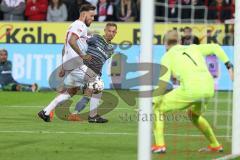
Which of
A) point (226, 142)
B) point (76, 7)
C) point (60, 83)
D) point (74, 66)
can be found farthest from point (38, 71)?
point (226, 142)

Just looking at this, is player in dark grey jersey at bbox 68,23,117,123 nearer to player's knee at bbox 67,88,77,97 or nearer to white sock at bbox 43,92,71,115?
player's knee at bbox 67,88,77,97

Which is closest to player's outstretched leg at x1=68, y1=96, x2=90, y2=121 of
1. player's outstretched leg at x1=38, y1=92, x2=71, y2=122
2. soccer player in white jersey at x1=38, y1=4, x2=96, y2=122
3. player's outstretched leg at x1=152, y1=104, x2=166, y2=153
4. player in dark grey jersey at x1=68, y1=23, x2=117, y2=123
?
player in dark grey jersey at x1=68, y1=23, x2=117, y2=123

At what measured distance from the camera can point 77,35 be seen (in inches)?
626

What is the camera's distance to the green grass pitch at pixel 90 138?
11695 millimetres

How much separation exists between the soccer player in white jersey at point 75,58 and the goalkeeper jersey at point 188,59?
4.29 meters

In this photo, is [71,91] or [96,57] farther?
[96,57]

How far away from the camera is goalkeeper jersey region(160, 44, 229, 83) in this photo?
11586 mm

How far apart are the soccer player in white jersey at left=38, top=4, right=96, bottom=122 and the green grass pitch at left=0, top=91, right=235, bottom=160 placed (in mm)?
465

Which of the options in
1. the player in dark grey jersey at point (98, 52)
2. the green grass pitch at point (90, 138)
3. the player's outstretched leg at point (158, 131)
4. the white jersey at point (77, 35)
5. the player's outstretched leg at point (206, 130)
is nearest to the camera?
the player's outstretched leg at point (158, 131)

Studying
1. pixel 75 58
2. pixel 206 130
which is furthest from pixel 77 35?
pixel 206 130

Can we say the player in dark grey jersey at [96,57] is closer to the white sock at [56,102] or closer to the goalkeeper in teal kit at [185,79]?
the white sock at [56,102]

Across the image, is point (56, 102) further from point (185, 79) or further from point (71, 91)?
point (185, 79)

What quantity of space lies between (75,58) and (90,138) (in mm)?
3177

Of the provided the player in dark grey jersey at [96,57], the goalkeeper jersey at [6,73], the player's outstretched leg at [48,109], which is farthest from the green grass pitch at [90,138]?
the goalkeeper jersey at [6,73]
